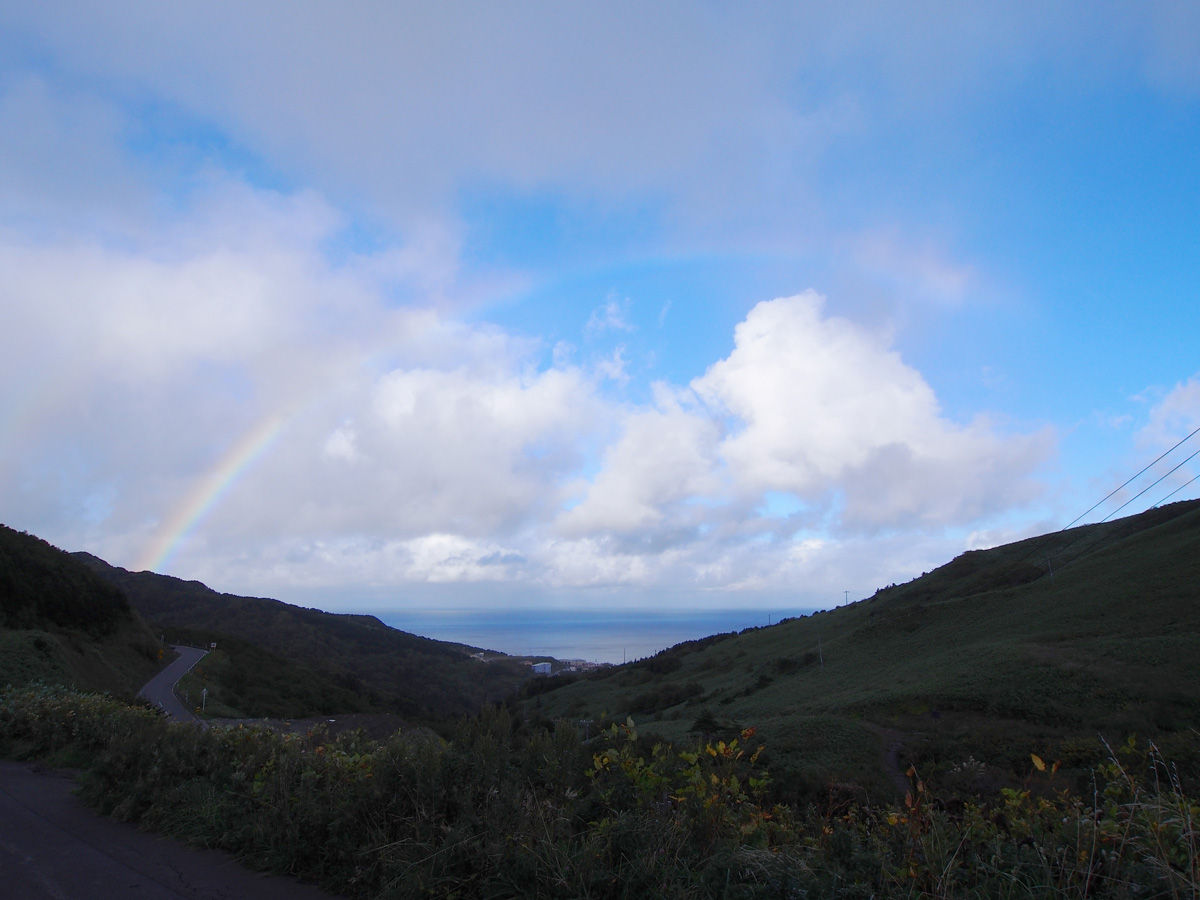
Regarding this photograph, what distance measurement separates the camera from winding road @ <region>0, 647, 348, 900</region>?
4.21 meters

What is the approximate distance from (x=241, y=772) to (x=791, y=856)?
4617 mm

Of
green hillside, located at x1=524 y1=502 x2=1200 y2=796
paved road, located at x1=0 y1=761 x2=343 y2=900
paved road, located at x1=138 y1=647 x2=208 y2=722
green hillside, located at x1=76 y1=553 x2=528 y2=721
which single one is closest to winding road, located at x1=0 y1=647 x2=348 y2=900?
paved road, located at x1=0 y1=761 x2=343 y2=900

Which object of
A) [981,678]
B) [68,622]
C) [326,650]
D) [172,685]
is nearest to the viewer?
[981,678]

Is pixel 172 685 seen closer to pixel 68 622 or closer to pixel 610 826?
pixel 68 622

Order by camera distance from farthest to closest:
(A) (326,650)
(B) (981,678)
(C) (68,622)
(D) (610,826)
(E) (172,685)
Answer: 1. (A) (326,650)
2. (C) (68,622)
3. (E) (172,685)
4. (B) (981,678)
5. (D) (610,826)

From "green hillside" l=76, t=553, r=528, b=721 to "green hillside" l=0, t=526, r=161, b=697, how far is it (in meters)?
6.25

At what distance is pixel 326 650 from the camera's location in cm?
7700

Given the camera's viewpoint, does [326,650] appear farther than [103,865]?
Yes

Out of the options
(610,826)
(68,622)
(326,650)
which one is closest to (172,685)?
(68,622)

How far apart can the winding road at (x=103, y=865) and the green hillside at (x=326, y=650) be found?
123 ft

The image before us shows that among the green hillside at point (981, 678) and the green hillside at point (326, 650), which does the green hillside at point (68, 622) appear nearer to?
the green hillside at point (326, 650)

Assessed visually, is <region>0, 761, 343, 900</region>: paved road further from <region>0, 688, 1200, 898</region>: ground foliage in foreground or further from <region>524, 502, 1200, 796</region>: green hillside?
<region>524, 502, 1200, 796</region>: green hillside

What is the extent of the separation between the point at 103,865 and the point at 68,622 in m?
37.0

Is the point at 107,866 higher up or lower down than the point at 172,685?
lower down
